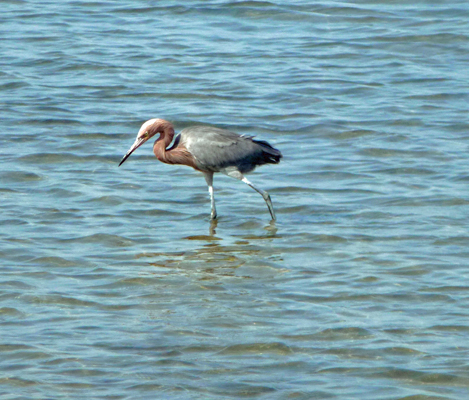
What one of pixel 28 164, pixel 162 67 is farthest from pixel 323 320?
pixel 162 67

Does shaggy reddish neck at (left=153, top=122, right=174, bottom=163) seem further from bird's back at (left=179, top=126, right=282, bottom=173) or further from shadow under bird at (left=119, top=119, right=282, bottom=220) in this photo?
bird's back at (left=179, top=126, right=282, bottom=173)

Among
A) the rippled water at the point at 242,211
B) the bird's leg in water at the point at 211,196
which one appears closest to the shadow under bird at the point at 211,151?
the bird's leg in water at the point at 211,196

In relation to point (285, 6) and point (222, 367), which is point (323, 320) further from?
point (285, 6)

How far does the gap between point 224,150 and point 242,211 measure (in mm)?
728

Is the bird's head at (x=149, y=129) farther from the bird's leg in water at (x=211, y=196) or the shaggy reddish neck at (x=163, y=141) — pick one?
the bird's leg in water at (x=211, y=196)

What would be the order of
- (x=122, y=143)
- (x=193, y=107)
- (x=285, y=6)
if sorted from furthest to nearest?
1. (x=285, y=6)
2. (x=193, y=107)
3. (x=122, y=143)

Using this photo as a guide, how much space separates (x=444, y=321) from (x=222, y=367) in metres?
1.82

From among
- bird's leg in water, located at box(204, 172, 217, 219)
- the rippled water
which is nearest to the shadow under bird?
bird's leg in water, located at box(204, 172, 217, 219)

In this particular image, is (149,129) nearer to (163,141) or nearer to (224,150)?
(163,141)

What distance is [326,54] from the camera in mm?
17734

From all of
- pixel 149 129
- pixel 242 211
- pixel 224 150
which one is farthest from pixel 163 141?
pixel 242 211

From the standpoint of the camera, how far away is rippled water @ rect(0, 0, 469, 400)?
22.5 feet

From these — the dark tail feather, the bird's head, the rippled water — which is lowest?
the rippled water

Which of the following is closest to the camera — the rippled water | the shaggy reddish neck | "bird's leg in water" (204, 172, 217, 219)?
the rippled water
